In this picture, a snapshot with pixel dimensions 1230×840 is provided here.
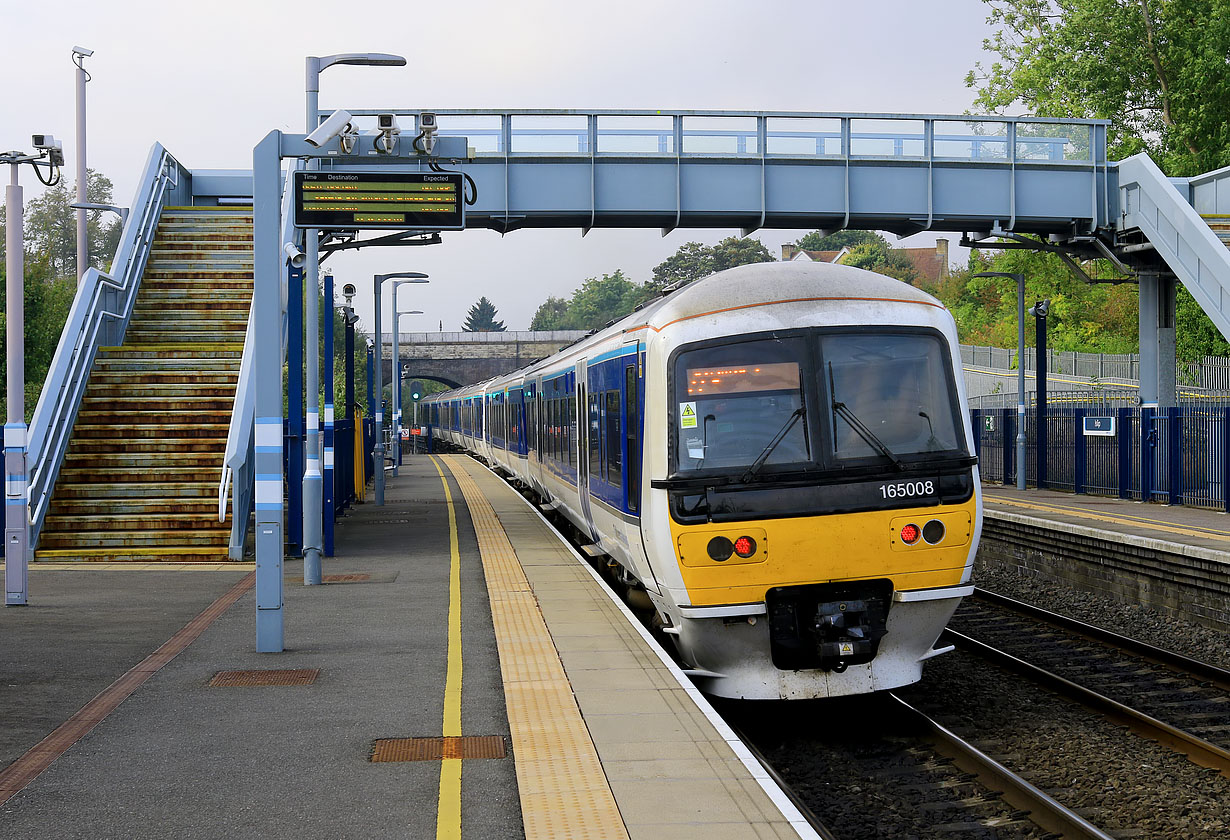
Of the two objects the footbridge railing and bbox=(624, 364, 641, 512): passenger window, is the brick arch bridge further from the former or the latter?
bbox=(624, 364, 641, 512): passenger window

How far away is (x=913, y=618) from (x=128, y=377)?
13.8 meters

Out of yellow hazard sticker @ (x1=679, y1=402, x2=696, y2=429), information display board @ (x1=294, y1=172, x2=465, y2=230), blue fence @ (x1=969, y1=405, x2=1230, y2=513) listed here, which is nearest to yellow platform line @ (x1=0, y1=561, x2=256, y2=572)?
information display board @ (x1=294, y1=172, x2=465, y2=230)

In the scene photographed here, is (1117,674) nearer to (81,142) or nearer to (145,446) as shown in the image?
(145,446)

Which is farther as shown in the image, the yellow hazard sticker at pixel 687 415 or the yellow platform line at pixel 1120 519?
the yellow platform line at pixel 1120 519

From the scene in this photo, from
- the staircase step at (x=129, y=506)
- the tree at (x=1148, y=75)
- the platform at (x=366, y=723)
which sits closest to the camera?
the platform at (x=366, y=723)

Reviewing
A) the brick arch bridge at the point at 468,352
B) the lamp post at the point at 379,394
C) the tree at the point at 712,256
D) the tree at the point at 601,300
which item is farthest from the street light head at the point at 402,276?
the tree at the point at 601,300

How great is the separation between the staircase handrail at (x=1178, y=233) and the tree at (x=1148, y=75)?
16079 millimetres

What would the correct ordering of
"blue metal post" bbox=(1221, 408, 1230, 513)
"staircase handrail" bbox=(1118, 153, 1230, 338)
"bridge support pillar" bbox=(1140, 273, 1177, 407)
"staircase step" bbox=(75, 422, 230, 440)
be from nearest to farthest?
1. "staircase step" bbox=(75, 422, 230, 440)
2. "blue metal post" bbox=(1221, 408, 1230, 513)
3. "staircase handrail" bbox=(1118, 153, 1230, 338)
4. "bridge support pillar" bbox=(1140, 273, 1177, 407)

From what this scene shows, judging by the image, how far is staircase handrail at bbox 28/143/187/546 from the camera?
16125mm

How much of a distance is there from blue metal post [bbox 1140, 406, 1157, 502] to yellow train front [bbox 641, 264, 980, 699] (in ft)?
46.8

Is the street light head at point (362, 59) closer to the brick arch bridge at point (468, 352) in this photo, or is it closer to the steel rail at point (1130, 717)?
the steel rail at point (1130, 717)

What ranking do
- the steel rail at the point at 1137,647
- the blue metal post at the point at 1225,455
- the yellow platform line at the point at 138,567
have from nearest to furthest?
the steel rail at the point at 1137,647 < the yellow platform line at the point at 138,567 < the blue metal post at the point at 1225,455

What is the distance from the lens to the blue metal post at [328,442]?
674 inches

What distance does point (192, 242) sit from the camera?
2320 cm
